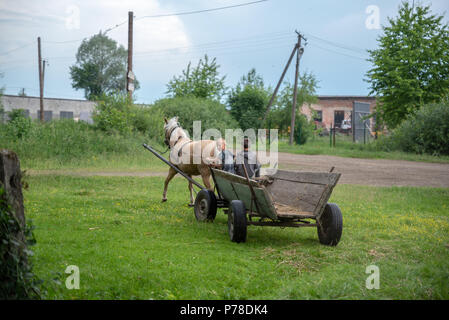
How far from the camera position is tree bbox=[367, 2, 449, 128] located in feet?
89.7

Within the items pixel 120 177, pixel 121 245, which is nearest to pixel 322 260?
pixel 121 245

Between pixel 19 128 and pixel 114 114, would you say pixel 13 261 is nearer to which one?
A: pixel 19 128

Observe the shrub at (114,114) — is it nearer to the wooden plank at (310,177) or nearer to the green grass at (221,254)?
the green grass at (221,254)

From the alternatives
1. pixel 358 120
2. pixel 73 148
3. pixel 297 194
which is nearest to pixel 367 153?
pixel 358 120

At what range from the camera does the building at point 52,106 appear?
2234 inches

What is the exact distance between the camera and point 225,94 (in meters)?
35.0

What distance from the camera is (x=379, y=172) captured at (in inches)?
698

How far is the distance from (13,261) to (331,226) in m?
4.38

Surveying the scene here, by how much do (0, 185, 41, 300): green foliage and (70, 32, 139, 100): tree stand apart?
6926 cm

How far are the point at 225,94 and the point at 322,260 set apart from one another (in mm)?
29868

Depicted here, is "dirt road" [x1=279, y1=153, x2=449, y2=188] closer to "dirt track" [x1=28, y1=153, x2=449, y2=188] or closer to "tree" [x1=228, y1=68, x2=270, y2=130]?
"dirt track" [x1=28, y1=153, x2=449, y2=188]

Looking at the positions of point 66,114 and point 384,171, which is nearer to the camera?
point 384,171

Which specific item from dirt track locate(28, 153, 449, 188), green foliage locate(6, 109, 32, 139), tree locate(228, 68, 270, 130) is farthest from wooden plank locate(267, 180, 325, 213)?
tree locate(228, 68, 270, 130)

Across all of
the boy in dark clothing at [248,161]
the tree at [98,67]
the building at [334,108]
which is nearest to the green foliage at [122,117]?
the boy in dark clothing at [248,161]
